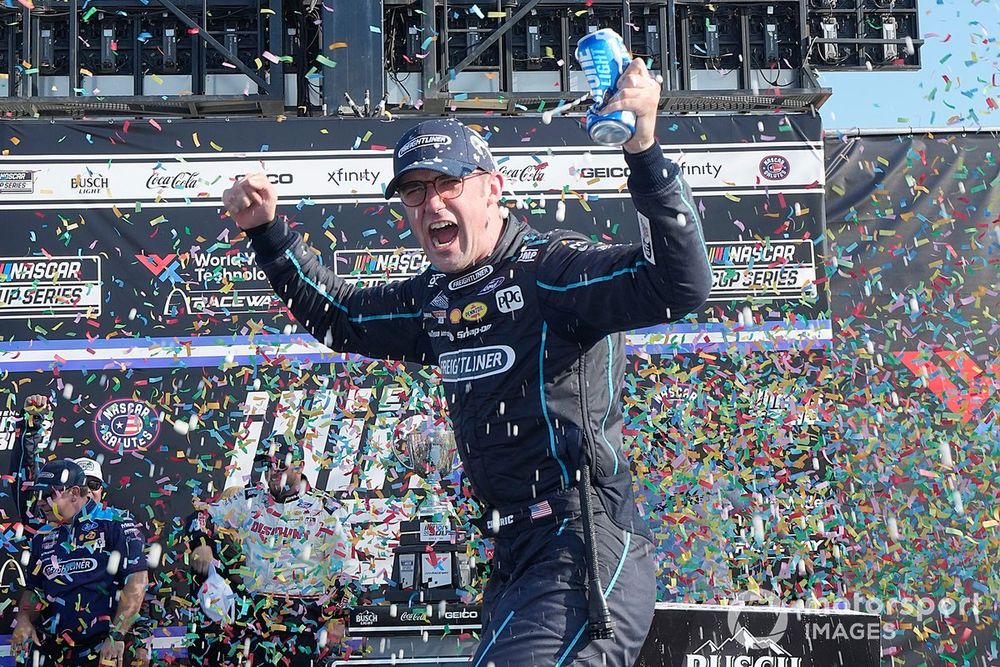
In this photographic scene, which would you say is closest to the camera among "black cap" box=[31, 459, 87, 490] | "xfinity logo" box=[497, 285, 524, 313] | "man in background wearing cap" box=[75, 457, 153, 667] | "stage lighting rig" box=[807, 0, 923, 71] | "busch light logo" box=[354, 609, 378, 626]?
"xfinity logo" box=[497, 285, 524, 313]

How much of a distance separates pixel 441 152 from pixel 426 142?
64 millimetres

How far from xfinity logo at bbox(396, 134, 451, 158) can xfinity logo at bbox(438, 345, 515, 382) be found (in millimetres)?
553

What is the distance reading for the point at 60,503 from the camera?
7.16 metres

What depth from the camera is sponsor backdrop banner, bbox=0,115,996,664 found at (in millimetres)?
7238

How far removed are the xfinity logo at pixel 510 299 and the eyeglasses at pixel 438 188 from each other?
314mm

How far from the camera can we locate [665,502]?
725 cm

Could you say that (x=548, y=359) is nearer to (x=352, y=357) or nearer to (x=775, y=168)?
(x=352, y=357)

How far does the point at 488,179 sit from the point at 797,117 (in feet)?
15.9

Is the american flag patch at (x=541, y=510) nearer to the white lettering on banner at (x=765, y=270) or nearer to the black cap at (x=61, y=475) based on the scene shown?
the white lettering on banner at (x=765, y=270)

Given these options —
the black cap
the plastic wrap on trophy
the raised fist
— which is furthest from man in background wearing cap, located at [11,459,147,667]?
the raised fist

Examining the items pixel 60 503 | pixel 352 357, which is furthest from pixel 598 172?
pixel 60 503

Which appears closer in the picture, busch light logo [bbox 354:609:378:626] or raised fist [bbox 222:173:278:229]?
raised fist [bbox 222:173:278:229]

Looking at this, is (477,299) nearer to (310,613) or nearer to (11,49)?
(310,613)

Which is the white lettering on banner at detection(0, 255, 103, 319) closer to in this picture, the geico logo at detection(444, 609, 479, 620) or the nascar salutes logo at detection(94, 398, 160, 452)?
the nascar salutes logo at detection(94, 398, 160, 452)
